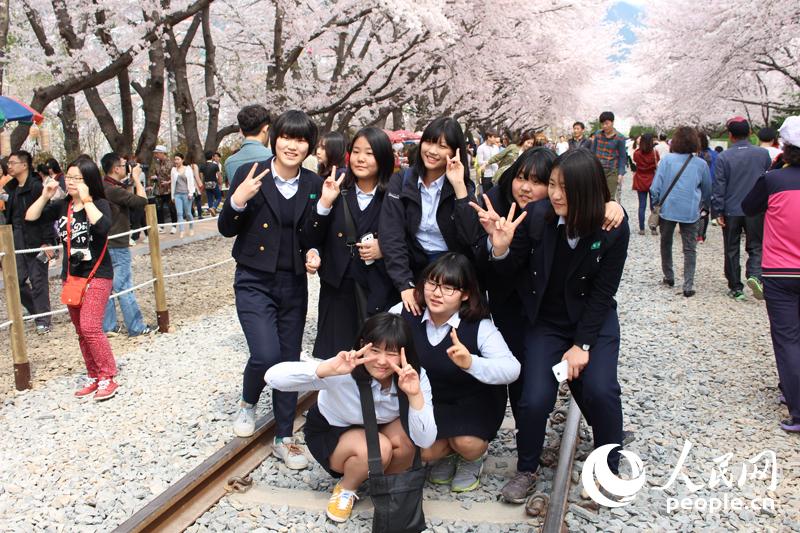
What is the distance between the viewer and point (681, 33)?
941 inches

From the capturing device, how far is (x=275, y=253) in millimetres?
4273

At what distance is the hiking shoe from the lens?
4129mm

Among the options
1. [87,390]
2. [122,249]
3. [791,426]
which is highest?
[122,249]

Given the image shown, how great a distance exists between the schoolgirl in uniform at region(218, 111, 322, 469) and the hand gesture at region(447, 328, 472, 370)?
118 cm

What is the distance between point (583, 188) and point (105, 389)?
3.97 metres

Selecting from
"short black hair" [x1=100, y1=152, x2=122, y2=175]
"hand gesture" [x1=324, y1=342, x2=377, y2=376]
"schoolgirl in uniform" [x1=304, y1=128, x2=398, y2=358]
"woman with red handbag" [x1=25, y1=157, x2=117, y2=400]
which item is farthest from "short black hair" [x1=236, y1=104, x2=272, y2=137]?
"short black hair" [x1=100, y1=152, x2=122, y2=175]

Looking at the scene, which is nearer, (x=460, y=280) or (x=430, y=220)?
(x=460, y=280)

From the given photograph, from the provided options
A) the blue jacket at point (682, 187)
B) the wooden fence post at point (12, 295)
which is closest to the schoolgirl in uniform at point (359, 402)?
the wooden fence post at point (12, 295)

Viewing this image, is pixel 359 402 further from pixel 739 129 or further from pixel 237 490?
pixel 739 129

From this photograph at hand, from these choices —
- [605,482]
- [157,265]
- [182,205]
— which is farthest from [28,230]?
[182,205]

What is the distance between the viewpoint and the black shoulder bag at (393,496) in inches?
131

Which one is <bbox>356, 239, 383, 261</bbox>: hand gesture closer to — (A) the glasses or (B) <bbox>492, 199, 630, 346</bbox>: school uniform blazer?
(A) the glasses

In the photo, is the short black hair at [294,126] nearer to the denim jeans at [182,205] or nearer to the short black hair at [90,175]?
the short black hair at [90,175]

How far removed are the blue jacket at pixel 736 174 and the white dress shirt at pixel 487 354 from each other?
5.95m
